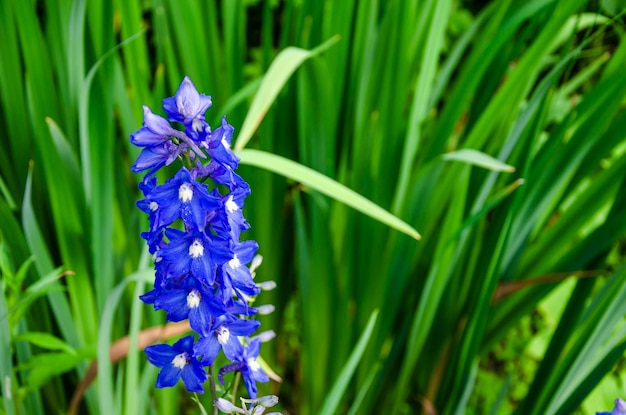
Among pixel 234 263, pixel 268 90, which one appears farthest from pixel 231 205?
pixel 268 90

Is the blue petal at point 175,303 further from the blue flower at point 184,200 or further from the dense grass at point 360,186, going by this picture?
the dense grass at point 360,186

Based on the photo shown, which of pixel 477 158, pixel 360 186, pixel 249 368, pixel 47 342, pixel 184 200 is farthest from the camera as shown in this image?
pixel 360 186

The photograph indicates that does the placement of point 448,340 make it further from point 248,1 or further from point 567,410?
point 248,1

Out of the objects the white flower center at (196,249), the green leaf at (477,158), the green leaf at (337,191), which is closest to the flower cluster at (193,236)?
the white flower center at (196,249)

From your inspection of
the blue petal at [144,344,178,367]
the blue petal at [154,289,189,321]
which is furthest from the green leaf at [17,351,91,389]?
the blue petal at [154,289,189,321]

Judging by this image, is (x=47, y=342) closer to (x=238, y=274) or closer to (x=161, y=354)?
(x=161, y=354)

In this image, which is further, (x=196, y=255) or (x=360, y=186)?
(x=360, y=186)

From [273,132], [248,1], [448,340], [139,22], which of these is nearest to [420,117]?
[273,132]
